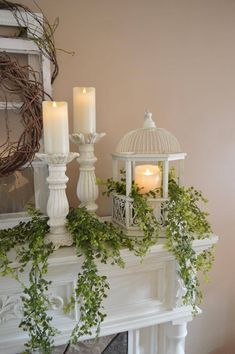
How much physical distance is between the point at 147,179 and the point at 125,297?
43 cm

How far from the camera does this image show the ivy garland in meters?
0.78

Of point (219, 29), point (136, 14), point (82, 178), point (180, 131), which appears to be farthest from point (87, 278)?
point (219, 29)

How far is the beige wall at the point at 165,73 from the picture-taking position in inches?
42.1

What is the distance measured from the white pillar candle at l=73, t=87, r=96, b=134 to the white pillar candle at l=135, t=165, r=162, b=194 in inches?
9.5

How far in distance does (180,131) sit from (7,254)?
903 mm

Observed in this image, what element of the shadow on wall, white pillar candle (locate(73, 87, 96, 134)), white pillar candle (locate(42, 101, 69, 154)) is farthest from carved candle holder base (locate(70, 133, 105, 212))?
the shadow on wall

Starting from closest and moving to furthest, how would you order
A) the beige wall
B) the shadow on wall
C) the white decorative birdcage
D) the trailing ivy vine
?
1. the trailing ivy vine
2. the white decorative birdcage
3. the beige wall
4. the shadow on wall

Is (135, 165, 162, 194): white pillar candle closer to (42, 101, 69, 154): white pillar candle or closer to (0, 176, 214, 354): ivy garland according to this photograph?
(0, 176, 214, 354): ivy garland

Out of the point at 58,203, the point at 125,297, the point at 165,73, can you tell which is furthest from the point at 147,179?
the point at 165,73

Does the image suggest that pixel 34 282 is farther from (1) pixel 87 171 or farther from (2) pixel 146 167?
(2) pixel 146 167

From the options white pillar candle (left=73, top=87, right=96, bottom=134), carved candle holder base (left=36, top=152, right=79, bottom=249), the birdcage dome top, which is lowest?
carved candle holder base (left=36, top=152, right=79, bottom=249)

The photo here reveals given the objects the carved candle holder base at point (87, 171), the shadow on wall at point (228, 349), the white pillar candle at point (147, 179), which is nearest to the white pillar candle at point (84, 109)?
the carved candle holder base at point (87, 171)

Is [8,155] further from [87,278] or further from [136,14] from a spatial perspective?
[136,14]

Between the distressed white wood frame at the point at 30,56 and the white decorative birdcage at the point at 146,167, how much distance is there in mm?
295
